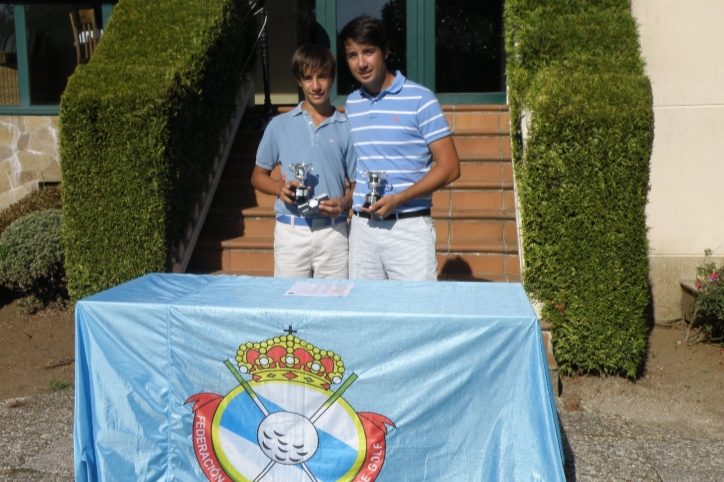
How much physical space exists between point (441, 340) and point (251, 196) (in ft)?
14.2

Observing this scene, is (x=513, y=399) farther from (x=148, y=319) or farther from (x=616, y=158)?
(x=616, y=158)

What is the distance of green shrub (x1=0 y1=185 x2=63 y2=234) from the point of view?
759 centimetres

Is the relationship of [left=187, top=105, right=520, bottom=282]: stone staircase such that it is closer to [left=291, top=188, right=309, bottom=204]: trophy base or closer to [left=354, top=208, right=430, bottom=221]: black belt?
[left=354, top=208, right=430, bottom=221]: black belt

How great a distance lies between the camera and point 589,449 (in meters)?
4.08

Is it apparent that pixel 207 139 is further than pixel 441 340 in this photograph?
Yes

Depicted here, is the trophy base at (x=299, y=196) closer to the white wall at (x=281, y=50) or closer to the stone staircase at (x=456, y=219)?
the stone staircase at (x=456, y=219)

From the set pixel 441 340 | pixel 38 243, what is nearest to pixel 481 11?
pixel 38 243

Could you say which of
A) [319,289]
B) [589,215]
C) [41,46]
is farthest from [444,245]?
[41,46]

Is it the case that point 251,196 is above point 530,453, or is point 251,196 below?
above

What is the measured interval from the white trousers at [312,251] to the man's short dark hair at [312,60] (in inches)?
30.6

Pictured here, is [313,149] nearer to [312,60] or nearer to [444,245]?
[312,60]

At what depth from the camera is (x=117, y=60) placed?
5992 mm

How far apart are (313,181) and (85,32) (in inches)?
254

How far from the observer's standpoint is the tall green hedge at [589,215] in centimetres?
469
